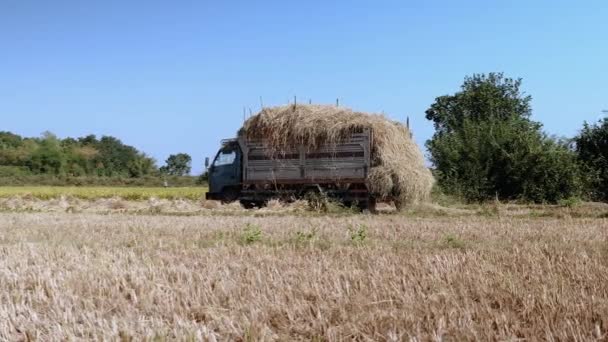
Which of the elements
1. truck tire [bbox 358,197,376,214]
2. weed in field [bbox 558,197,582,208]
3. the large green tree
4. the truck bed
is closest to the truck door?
the truck bed

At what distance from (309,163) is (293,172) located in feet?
1.74

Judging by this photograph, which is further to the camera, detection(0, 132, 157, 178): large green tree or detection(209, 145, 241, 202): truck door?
detection(0, 132, 157, 178): large green tree

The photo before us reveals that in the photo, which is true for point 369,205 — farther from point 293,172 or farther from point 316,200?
point 293,172

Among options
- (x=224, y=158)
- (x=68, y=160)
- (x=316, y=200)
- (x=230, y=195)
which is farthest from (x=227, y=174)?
(x=68, y=160)

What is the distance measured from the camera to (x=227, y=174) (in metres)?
17.0

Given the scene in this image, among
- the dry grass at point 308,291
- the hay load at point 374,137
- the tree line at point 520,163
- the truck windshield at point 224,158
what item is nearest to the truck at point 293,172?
the truck windshield at point 224,158

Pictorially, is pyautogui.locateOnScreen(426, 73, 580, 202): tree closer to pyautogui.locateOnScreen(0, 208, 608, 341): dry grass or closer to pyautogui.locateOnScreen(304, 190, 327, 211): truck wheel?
pyautogui.locateOnScreen(304, 190, 327, 211): truck wheel

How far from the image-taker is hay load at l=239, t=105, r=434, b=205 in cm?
1505

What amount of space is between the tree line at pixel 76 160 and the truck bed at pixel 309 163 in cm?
4569

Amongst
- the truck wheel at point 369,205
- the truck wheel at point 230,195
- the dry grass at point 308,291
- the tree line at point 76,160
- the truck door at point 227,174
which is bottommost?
the dry grass at point 308,291

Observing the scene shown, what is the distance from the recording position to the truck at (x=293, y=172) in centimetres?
1537

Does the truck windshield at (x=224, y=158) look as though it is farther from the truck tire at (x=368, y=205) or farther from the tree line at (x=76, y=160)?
the tree line at (x=76, y=160)

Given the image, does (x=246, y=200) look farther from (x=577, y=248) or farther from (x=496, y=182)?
(x=577, y=248)

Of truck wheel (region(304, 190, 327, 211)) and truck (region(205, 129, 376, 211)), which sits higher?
truck (region(205, 129, 376, 211))
